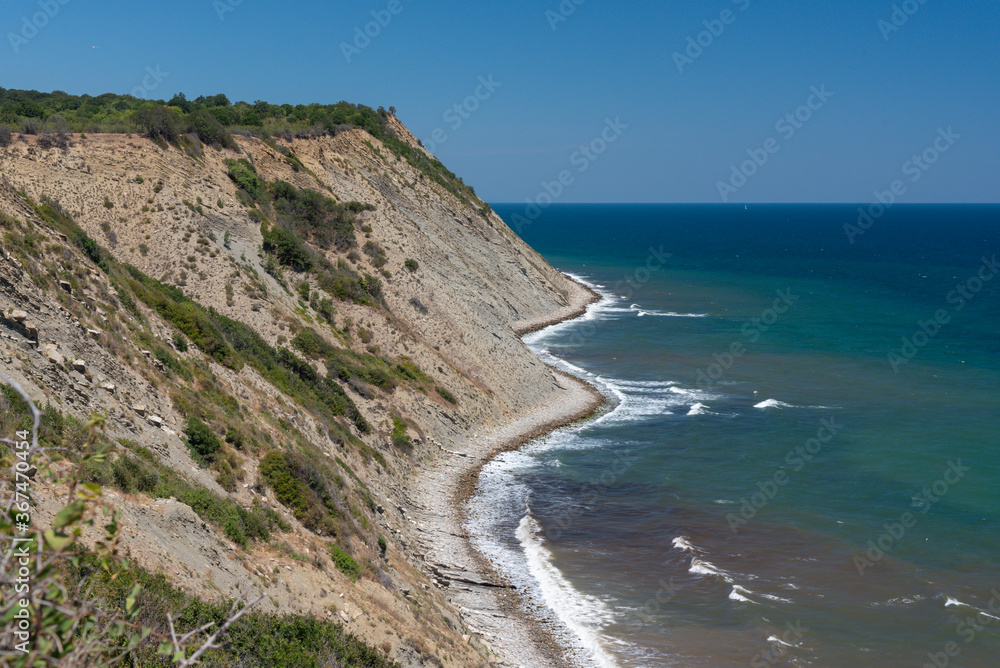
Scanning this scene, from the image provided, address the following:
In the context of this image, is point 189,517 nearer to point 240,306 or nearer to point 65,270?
point 65,270

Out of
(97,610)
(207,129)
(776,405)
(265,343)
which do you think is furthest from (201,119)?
(97,610)

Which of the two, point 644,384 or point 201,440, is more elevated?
point 644,384

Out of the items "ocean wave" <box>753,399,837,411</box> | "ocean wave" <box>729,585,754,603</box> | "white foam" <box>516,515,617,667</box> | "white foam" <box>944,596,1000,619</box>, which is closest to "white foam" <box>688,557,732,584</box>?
"ocean wave" <box>729,585,754,603</box>

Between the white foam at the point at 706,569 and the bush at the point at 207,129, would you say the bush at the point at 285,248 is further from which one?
the white foam at the point at 706,569

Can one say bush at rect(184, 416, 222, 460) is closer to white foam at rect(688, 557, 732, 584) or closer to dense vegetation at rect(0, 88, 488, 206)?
white foam at rect(688, 557, 732, 584)

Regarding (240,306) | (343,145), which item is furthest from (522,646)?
(343,145)

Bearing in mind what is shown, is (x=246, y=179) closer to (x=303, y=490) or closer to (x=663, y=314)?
(x=303, y=490)
